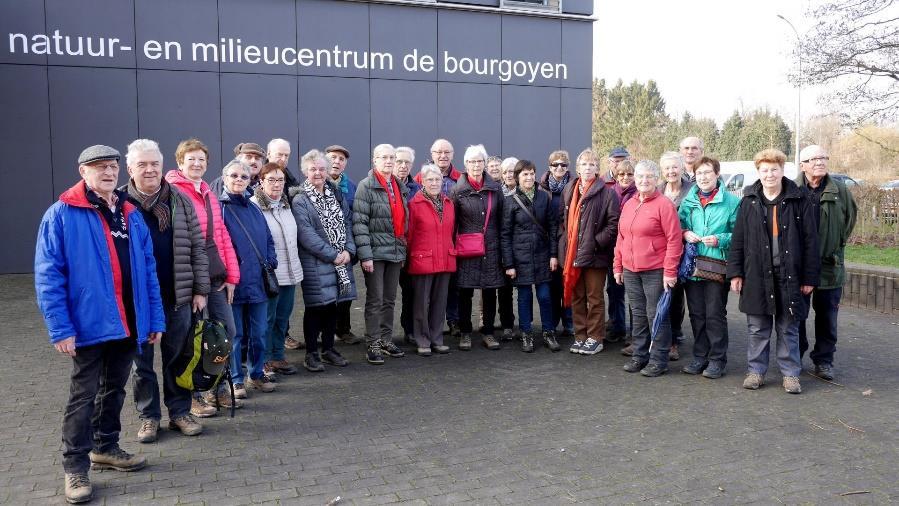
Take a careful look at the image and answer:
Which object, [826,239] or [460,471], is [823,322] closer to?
[826,239]

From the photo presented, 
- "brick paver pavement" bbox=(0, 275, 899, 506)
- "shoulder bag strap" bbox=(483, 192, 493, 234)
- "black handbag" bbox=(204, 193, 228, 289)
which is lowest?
"brick paver pavement" bbox=(0, 275, 899, 506)

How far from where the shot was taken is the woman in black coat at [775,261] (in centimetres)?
580

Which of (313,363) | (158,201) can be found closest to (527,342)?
(313,363)

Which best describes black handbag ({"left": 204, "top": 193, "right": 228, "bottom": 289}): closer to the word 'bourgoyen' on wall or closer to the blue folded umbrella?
the blue folded umbrella

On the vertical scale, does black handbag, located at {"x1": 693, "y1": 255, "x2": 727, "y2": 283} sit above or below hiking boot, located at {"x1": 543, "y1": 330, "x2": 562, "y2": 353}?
above

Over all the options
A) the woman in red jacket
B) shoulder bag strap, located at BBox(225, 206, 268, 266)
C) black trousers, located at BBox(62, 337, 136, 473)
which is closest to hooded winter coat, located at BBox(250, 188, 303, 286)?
shoulder bag strap, located at BBox(225, 206, 268, 266)

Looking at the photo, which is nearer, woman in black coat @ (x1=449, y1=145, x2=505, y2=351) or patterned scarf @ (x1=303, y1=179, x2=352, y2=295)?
patterned scarf @ (x1=303, y1=179, x2=352, y2=295)

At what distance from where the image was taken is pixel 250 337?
232 inches

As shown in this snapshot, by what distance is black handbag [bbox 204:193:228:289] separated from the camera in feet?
16.6

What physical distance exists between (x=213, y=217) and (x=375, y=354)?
2299 millimetres

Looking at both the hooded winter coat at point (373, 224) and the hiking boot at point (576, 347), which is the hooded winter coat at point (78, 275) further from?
the hiking boot at point (576, 347)

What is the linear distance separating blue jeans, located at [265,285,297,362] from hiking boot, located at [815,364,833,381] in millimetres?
4571

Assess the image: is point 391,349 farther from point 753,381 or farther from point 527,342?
point 753,381

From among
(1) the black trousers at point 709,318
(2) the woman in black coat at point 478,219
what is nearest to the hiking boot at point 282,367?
(2) the woman in black coat at point 478,219
